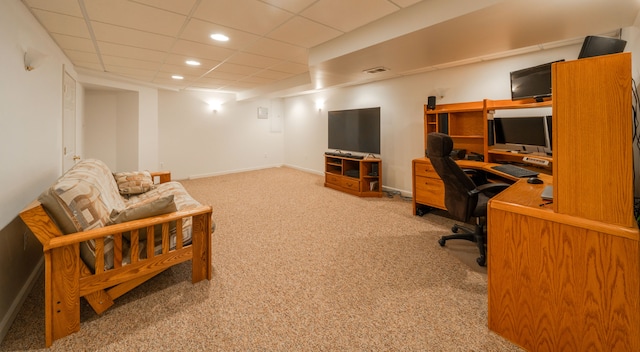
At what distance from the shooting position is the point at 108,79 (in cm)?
491

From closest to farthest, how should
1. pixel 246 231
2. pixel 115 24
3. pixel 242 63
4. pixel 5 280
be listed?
pixel 5 280 → pixel 115 24 → pixel 246 231 → pixel 242 63

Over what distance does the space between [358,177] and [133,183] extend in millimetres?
3437

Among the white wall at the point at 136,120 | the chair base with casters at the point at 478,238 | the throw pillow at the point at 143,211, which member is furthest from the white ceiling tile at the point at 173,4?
the white wall at the point at 136,120

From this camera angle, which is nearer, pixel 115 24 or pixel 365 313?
pixel 365 313

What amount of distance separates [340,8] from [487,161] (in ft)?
8.26

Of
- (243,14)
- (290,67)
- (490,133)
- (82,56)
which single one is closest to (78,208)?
(243,14)

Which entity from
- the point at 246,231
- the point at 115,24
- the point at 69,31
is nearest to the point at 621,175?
the point at 246,231

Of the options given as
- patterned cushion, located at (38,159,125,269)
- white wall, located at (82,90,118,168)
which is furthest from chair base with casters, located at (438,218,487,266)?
white wall, located at (82,90,118,168)

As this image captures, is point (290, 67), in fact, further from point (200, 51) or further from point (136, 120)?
point (136, 120)

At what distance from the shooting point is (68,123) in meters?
3.63

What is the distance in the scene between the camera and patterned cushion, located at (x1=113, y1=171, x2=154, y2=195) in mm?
3084

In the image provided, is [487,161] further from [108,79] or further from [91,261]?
[108,79]

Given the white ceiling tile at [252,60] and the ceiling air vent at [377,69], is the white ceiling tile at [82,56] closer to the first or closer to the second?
the white ceiling tile at [252,60]

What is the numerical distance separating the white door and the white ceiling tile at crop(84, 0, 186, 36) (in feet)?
4.98
